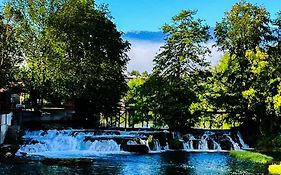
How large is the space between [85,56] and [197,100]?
11.6 metres

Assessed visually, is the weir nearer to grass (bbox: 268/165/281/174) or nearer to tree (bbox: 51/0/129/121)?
tree (bbox: 51/0/129/121)

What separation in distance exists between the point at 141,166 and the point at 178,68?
20.8 meters

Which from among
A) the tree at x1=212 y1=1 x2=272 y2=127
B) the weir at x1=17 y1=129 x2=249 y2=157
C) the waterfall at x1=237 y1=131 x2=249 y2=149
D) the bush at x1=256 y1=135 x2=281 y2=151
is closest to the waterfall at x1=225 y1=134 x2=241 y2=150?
the weir at x1=17 y1=129 x2=249 y2=157

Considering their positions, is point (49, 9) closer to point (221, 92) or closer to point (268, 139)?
point (221, 92)

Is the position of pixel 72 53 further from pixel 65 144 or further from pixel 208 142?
pixel 208 142

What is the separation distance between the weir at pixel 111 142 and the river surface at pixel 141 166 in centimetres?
253

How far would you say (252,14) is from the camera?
5256 centimetres

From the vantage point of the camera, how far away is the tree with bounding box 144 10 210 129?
2058 inches

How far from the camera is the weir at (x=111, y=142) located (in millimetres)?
41675

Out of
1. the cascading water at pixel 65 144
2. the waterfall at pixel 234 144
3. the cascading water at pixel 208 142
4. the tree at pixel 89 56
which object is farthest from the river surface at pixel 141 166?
the tree at pixel 89 56

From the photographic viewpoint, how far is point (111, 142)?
4325 centimetres

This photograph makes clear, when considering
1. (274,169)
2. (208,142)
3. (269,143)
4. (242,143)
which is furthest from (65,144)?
(269,143)

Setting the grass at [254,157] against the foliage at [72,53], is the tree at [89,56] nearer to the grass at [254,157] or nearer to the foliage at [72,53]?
the foliage at [72,53]

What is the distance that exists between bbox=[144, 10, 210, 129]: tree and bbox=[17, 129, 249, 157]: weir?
3.89m
